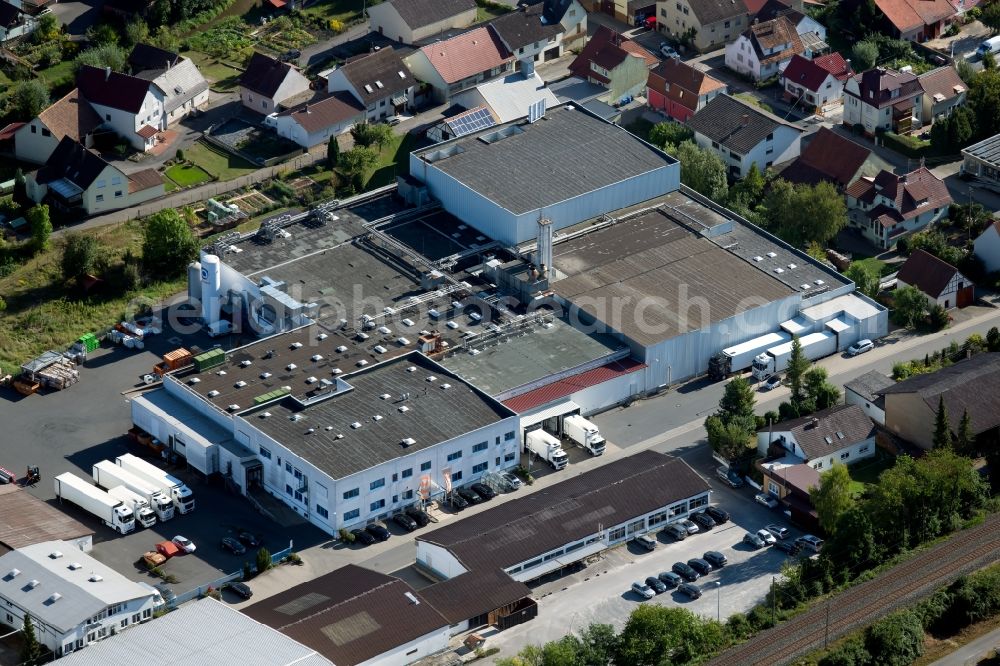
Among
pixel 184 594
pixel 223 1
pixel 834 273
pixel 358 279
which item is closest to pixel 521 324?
pixel 358 279

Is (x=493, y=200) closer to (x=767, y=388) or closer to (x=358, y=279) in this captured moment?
(x=358, y=279)

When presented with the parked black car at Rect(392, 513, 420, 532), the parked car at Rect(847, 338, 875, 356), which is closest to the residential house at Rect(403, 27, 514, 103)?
the parked car at Rect(847, 338, 875, 356)

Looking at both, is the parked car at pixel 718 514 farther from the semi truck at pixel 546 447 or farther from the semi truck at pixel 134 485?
the semi truck at pixel 134 485

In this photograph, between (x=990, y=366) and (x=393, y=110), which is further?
(x=393, y=110)

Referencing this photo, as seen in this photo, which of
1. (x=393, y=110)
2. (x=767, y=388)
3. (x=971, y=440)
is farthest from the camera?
(x=393, y=110)

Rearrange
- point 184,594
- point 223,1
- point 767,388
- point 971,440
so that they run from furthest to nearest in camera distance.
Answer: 1. point 223,1
2. point 767,388
3. point 971,440
4. point 184,594

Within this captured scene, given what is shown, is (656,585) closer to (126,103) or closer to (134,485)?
(134,485)
